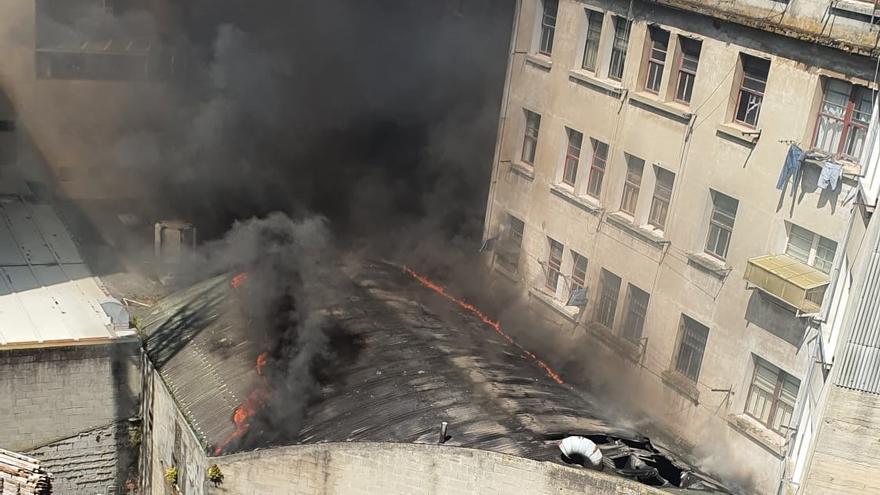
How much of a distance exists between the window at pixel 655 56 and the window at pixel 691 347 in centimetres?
471

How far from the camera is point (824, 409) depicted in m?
14.3

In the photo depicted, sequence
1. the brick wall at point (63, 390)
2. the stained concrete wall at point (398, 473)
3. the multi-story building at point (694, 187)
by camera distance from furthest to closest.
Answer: the brick wall at point (63, 390) < the multi-story building at point (694, 187) < the stained concrete wall at point (398, 473)

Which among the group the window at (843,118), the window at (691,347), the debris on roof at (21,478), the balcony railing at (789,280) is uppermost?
the window at (843,118)

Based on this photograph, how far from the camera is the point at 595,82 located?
22.3 meters

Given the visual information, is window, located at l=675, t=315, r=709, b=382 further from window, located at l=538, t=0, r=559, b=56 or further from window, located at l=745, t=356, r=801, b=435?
window, located at l=538, t=0, r=559, b=56

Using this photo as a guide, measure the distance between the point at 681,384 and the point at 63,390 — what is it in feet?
39.3

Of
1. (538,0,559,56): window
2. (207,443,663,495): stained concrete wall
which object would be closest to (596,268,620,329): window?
(538,0,559,56): window

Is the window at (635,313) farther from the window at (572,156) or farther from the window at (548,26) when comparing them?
the window at (548,26)

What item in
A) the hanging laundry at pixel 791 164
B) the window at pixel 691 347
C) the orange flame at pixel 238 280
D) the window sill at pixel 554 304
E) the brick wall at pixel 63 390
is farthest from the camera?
the window sill at pixel 554 304

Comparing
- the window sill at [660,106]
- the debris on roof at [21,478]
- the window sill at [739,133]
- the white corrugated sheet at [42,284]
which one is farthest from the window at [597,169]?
the debris on roof at [21,478]

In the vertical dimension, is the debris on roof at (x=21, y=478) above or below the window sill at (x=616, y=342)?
below

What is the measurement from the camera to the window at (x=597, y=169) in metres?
22.6

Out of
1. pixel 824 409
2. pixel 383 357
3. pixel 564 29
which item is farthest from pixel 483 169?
pixel 824 409

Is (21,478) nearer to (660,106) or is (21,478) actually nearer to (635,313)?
(635,313)
